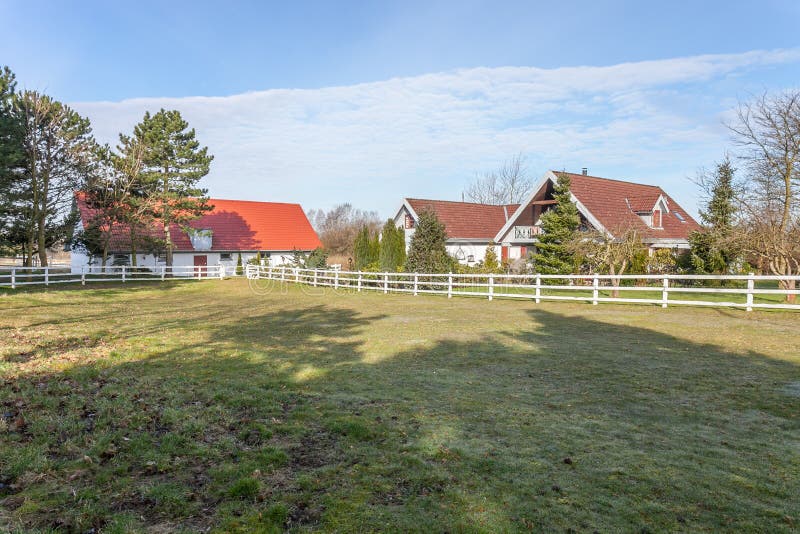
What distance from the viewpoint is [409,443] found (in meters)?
5.25

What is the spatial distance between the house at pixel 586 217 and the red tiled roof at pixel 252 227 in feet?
51.0

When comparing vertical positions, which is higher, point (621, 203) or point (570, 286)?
point (621, 203)

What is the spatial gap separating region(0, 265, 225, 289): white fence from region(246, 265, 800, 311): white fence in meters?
7.88

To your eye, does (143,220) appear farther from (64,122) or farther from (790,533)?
(790,533)

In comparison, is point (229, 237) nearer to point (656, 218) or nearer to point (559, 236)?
point (559, 236)

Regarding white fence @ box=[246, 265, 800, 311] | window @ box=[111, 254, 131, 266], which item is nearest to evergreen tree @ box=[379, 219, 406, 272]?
white fence @ box=[246, 265, 800, 311]

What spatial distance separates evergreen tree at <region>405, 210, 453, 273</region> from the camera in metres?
25.7

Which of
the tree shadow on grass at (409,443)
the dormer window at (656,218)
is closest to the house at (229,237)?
the dormer window at (656,218)

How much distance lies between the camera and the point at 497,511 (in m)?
3.87

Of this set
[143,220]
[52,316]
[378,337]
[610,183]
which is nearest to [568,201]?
[610,183]

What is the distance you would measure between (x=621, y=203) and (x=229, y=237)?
32.9m

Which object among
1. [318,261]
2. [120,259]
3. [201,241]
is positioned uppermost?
[201,241]

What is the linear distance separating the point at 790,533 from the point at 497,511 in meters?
1.90

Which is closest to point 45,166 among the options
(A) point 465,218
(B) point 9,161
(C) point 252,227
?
(B) point 9,161
